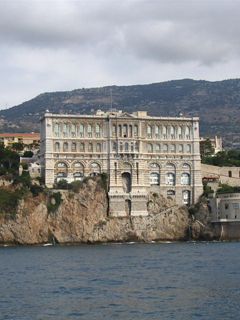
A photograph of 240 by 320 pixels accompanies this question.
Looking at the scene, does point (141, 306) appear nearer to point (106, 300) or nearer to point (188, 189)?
point (106, 300)

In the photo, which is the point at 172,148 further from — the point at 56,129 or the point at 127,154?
the point at 56,129

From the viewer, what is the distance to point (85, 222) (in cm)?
11238

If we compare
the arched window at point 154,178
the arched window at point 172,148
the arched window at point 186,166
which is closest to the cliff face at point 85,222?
the arched window at point 154,178

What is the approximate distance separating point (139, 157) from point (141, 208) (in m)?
7.34

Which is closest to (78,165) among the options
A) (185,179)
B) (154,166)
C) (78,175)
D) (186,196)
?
(78,175)

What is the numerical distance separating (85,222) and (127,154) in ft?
42.6

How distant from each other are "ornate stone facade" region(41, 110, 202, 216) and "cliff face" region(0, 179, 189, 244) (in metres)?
2.02

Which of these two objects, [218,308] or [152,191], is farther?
[152,191]

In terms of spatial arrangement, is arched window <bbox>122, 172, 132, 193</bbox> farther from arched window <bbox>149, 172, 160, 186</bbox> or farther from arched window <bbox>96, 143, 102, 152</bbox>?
arched window <bbox>96, 143, 102, 152</bbox>

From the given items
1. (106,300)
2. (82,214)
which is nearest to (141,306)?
(106,300)

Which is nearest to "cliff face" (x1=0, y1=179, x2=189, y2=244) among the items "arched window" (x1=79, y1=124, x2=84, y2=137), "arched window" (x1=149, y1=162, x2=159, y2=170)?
"arched window" (x1=149, y1=162, x2=159, y2=170)

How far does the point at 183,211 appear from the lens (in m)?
118

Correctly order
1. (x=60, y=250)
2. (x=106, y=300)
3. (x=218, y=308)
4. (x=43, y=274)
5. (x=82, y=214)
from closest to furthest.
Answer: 1. (x=218, y=308)
2. (x=106, y=300)
3. (x=43, y=274)
4. (x=60, y=250)
5. (x=82, y=214)

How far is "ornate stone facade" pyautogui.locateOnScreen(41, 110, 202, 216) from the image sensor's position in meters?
118
